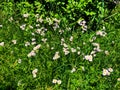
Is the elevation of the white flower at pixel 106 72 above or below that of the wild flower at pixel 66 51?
below

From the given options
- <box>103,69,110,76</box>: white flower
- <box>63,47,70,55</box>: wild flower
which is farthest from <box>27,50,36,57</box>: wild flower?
<box>103,69,110,76</box>: white flower

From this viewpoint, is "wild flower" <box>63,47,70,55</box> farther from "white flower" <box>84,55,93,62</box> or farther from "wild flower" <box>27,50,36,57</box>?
"wild flower" <box>27,50,36,57</box>

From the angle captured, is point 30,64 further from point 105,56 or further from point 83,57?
point 105,56

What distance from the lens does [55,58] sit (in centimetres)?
457

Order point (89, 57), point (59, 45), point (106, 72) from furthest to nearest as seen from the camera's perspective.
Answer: point (59, 45)
point (89, 57)
point (106, 72)

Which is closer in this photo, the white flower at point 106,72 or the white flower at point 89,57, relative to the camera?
the white flower at point 106,72

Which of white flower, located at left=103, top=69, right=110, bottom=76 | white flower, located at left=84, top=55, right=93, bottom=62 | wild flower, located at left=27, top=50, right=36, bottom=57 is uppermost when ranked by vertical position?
wild flower, located at left=27, top=50, right=36, bottom=57

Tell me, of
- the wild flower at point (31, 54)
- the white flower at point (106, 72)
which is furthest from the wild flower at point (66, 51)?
the white flower at point (106, 72)

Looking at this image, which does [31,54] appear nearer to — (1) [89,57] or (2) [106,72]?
(1) [89,57]

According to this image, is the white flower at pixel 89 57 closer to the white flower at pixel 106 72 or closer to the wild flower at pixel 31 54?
the white flower at pixel 106 72

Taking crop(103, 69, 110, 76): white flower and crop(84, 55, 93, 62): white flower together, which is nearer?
crop(103, 69, 110, 76): white flower

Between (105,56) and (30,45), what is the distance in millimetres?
1124

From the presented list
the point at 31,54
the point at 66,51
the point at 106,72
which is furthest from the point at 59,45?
the point at 106,72

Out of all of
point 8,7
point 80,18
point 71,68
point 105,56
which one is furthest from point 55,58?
point 8,7
